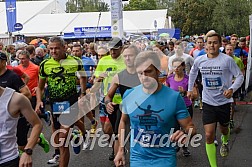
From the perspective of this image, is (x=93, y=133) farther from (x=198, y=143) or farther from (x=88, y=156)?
(x=198, y=143)

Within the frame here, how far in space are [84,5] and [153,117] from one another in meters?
99.0

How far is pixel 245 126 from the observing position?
8.70 metres

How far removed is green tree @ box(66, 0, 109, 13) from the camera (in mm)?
94637

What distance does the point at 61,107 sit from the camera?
18.4 ft

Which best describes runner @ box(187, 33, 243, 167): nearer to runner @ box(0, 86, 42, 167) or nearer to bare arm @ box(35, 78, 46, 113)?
bare arm @ box(35, 78, 46, 113)

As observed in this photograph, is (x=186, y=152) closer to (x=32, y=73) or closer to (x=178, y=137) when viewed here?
(x=32, y=73)

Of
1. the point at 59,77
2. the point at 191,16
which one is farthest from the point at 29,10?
the point at 59,77

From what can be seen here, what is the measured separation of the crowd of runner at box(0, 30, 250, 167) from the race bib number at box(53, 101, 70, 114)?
0.01 m

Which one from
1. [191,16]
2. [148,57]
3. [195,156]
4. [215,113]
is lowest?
[195,156]

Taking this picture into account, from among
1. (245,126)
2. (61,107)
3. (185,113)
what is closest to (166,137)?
(185,113)

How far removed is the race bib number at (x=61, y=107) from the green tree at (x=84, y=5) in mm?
87544

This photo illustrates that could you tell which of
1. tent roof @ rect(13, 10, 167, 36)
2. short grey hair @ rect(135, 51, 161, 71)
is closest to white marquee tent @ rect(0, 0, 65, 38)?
tent roof @ rect(13, 10, 167, 36)

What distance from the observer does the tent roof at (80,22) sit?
34.3m

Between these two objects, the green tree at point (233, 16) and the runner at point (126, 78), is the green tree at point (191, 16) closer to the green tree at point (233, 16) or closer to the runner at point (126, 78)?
the green tree at point (233, 16)
